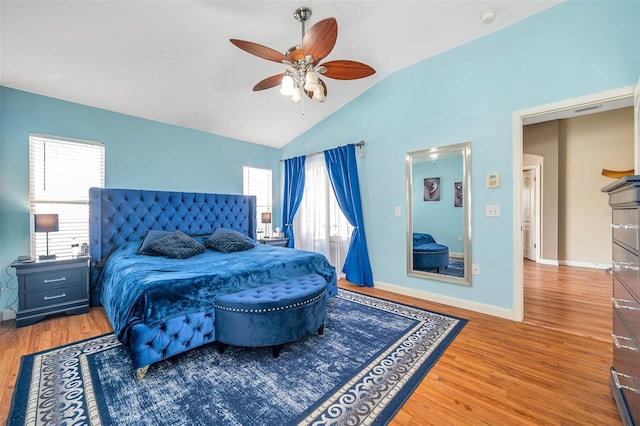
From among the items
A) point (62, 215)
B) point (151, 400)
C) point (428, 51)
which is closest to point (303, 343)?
point (151, 400)

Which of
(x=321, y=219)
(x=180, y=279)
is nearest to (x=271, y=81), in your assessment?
(x=180, y=279)

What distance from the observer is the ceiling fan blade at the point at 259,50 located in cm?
198

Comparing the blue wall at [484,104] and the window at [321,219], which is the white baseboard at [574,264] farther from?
the window at [321,219]

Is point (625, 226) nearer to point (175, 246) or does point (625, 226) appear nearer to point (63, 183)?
point (175, 246)

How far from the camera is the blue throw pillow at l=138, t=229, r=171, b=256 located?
320 cm

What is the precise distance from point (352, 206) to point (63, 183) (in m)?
3.87

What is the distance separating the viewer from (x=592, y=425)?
1.49 meters

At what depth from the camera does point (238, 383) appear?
1885 millimetres

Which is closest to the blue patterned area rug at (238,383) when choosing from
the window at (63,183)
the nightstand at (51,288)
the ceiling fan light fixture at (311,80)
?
the nightstand at (51,288)

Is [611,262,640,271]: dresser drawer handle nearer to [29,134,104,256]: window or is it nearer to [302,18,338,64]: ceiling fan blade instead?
[302,18,338,64]: ceiling fan blade

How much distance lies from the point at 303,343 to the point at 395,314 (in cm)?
121

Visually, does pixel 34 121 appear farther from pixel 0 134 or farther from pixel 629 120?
pixel 629 120

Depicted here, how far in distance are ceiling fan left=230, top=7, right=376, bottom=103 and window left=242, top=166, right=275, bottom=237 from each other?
9.19 feet

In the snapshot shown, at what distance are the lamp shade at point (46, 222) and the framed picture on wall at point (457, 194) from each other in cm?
471
